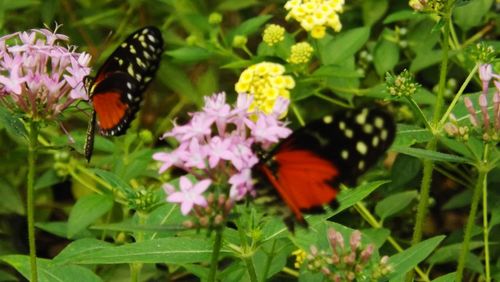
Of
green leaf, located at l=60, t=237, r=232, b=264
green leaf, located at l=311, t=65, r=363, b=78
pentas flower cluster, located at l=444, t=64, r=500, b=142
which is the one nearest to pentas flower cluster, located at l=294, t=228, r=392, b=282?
green leaf, located at l=60, t=237, r=232, b=264

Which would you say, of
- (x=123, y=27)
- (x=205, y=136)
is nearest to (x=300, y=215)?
(x=205, y=136)

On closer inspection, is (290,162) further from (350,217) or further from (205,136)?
(350,217)

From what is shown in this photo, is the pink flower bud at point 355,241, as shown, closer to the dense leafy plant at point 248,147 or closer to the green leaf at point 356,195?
the dense leafy plant at point 248,147

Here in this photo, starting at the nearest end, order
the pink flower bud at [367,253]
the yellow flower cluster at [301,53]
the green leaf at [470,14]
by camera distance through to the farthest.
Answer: the pink flower bud at [367,253] → the yellow flower cluster at [301,53] → the green leaf at [470,14]

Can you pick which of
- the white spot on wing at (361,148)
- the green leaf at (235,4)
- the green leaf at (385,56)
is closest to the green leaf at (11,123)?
the white spot on wing at (361,148)

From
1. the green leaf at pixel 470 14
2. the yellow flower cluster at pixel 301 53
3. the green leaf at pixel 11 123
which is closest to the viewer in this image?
the green leaf at pixel 11 123

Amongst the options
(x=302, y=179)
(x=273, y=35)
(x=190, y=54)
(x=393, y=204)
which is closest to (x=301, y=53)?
(x=273, y=35)

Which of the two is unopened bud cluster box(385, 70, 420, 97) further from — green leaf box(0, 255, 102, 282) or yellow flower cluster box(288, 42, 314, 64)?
green leaf box(0, 255, 102, 282)
